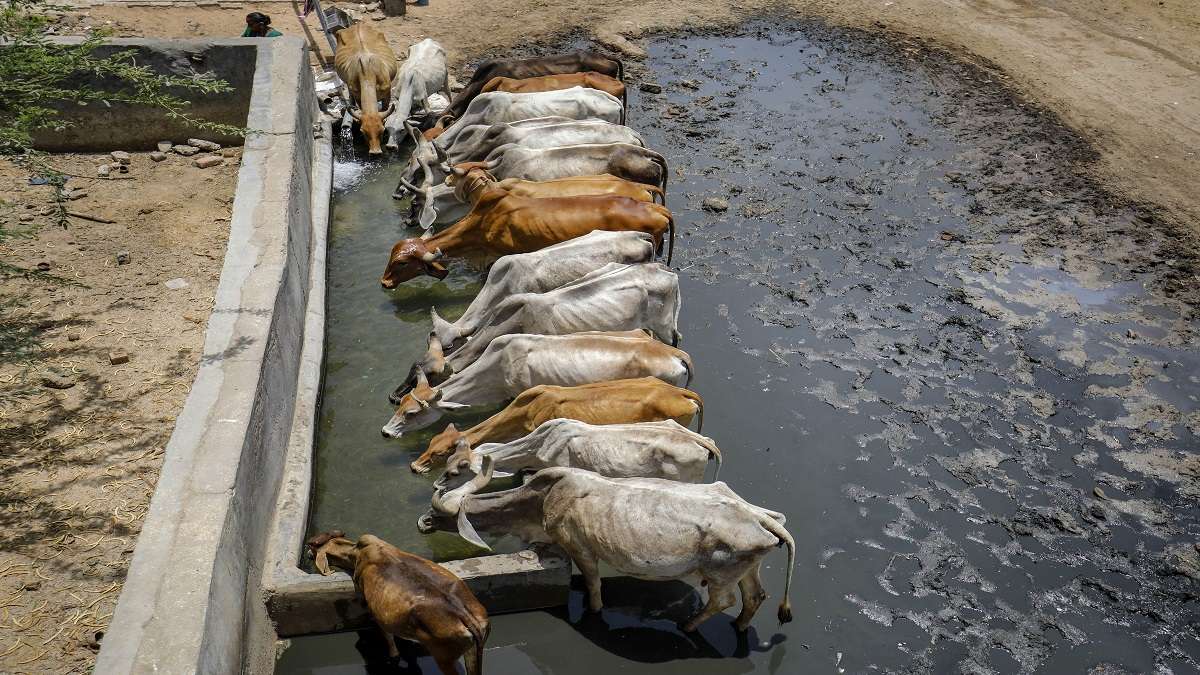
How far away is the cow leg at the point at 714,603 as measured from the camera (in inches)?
235

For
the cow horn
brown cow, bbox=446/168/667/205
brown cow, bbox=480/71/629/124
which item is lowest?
the cow horn

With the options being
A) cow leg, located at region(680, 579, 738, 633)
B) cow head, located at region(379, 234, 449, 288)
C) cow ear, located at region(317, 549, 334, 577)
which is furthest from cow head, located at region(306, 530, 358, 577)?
cow head, located at region(379, 234, 449, 288)

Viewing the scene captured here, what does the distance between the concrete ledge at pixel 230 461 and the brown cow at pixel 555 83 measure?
12.1ft

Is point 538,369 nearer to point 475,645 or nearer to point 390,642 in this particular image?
point 390,642

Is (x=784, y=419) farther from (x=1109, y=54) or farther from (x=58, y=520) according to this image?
(x=1109, y=54)

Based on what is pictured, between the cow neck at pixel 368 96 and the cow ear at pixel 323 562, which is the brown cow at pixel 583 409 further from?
the cow neck at pixel 368 96

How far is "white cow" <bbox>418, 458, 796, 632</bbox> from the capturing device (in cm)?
582

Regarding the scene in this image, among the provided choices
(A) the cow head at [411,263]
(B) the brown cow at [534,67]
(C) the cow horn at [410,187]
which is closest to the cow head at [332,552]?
(A) the cow head at [411,263]

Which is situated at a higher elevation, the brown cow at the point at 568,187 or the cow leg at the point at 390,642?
the brown cow at the point at 568,187

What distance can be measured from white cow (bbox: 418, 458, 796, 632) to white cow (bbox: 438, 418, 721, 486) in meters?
0.26

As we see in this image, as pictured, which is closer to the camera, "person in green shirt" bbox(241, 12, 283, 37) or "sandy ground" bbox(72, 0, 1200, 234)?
"sandy ground" bbox(72, 0, 1200, 234)

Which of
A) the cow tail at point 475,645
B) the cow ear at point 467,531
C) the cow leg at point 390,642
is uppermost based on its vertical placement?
the cow tail at point 475,645

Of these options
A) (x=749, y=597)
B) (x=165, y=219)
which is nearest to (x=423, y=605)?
(x=749, y=597)

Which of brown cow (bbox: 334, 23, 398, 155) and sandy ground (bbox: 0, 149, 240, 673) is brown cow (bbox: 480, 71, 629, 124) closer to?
brown cow (bbox: 334, 23, 398, 155)
